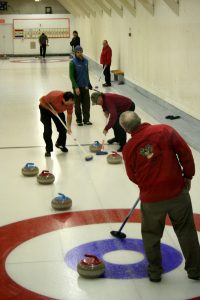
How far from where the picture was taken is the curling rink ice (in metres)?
5.79

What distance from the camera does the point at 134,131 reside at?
566 centimetres

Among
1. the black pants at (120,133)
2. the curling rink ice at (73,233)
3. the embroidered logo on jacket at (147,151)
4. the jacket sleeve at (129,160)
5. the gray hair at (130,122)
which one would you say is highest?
the gray hair at (130,122)

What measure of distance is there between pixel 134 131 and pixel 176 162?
511mm

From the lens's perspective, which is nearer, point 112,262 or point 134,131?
point 134,131

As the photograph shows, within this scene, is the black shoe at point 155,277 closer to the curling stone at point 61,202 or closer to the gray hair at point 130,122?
the gray hair at point 130,122

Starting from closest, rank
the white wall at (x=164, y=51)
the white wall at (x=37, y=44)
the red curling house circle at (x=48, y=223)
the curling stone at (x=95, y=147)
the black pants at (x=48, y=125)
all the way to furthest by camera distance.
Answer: the red curling house circle at (x=48, y=223) < the black pants at (x=48, y=125) < the curling stone at (x=95, y=147) < the white wall at (x=164, y=51) < the white wall at (x=37, y=44)

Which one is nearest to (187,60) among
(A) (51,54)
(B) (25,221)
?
(B) (25,221)

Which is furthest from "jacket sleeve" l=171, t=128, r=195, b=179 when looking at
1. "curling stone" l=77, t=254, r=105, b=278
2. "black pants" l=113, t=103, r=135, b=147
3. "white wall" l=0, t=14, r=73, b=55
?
"white wall" l=0, t=14, r=73, b=55

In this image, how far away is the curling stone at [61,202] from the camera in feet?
26.7

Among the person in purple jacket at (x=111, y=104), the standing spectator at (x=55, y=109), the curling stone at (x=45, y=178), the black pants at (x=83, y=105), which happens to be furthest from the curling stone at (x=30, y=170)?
the black pants at (x=83, y=105)

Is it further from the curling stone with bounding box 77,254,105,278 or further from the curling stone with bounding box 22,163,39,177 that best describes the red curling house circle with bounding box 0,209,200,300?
the curling stone with bounding box 22,163,39,177

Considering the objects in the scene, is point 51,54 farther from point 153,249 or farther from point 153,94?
point 153,249

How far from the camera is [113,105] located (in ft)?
36.6

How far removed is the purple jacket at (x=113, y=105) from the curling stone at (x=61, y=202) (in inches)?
123
